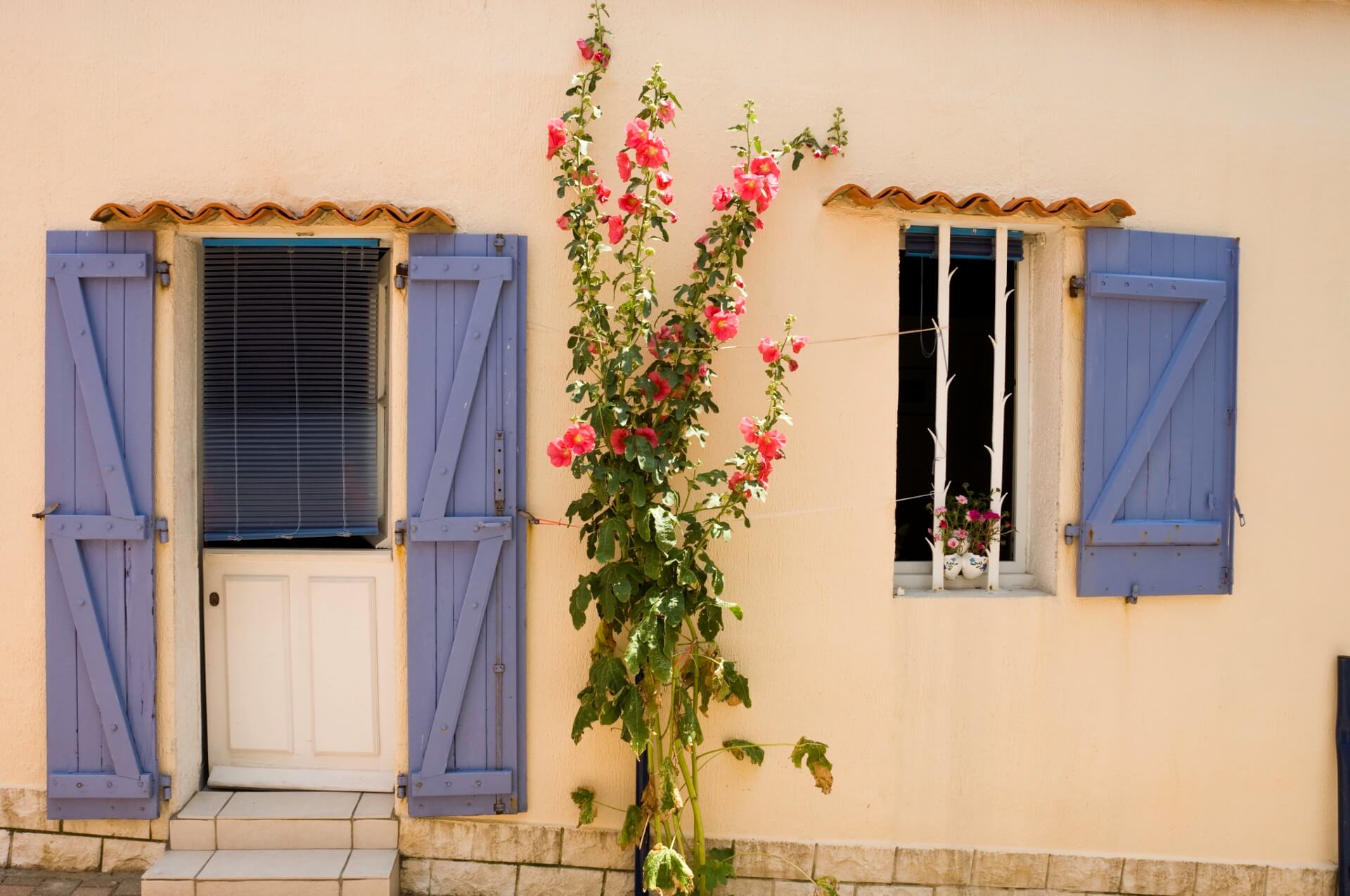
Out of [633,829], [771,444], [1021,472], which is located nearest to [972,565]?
[1021,472]

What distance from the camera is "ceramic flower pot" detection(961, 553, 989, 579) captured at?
150 inches

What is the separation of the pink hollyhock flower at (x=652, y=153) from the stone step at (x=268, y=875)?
8.99ft

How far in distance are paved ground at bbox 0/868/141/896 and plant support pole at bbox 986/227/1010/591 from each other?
11.7 ft

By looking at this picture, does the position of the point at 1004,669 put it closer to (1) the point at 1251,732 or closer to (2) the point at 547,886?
(1) the point at 1251,732

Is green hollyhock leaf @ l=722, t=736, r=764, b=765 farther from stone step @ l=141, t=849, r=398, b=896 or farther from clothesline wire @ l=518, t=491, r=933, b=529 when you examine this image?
stone step @ l=141, t=849, r=398, b=896

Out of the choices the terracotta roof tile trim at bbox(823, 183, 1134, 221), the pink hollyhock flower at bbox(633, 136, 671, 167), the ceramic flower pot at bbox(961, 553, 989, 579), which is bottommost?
the ceramic flower pot at bbox(961, 553, 989, 579)

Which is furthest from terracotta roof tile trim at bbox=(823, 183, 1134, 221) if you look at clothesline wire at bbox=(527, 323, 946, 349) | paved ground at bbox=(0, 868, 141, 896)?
paved ground at bbox=(0, 868, 141, 896)

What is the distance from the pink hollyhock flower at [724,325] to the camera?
3.11 m

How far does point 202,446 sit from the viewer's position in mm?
3795

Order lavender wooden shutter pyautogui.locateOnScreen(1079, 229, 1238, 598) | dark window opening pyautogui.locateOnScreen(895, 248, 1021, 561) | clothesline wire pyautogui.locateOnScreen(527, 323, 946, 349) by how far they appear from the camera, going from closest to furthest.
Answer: clothesline wire pyautogui.locateOnScreen(527, 323, 946, 349), lavender wooden shutter pyautogui.locateOnScreen(1079, 229, 1238, 598), dark window opening pyautogui.locateOnScreen(895, 248, 1021, 561)

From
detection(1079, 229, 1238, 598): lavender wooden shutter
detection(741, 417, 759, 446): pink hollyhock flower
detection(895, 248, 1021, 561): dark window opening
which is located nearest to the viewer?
detection(741, 417, 759, 446): pink hollyhock flower

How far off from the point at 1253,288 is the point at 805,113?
198 centimetres

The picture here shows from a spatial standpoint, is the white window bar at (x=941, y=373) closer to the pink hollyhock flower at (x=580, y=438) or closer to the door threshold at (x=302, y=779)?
the pink hollyhock flower at (x=580, y=438)

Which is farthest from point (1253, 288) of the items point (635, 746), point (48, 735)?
point (48, 735)
